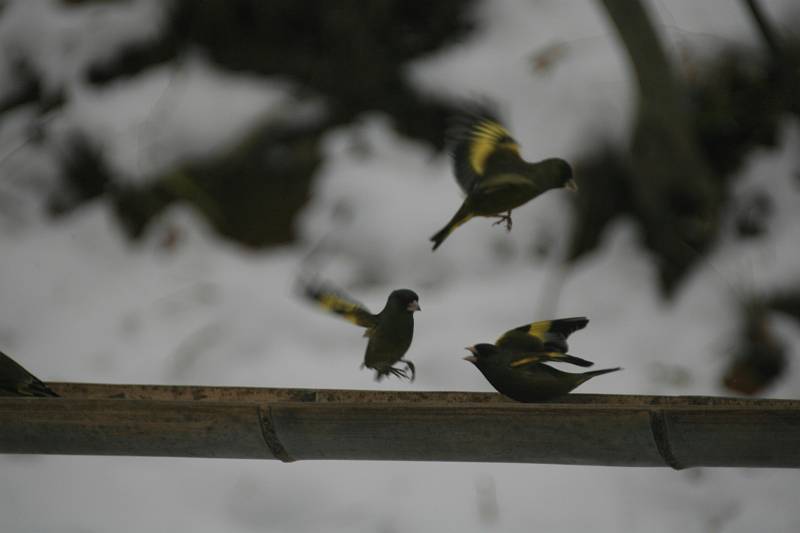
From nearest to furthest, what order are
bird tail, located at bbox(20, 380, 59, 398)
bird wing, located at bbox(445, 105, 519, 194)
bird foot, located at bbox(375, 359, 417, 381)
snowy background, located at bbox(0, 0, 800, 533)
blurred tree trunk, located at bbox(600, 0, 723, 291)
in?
bird wing, located at bbox(445, 105, 519, 194)
bird foot, located at bbox(375, 359, 417, 381)
bird tail, located at bbox(20, 380, 59, 398)
snowy background, located at bbox(0, 0, 800, 533)
blurred tree trunk, located at bbox(600, 0, 723, 291)

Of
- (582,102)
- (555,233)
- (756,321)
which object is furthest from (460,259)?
(756,321)

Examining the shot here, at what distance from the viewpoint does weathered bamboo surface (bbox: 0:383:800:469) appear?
4.37 feet

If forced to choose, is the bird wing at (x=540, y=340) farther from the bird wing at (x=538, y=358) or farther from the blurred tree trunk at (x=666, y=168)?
the blurred tree trunk at (x=666, y=168)

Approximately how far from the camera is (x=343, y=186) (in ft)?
12.0

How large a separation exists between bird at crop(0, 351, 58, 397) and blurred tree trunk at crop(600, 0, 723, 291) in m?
1.95

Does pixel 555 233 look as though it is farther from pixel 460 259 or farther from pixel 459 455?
pixel 459 455

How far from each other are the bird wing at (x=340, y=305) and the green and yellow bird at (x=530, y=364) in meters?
0.15

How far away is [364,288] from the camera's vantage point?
336 cm

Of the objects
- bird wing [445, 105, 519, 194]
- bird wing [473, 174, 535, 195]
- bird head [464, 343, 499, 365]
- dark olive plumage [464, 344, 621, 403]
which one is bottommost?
dark olive plumage [464, 344, 621, 403]

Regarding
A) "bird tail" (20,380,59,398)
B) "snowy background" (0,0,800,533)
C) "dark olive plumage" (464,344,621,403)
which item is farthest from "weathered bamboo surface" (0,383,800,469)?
"snowy background" (0,0,800,533)

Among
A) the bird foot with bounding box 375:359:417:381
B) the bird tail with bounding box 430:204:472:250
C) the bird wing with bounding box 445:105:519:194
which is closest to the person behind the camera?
the bird tail with bounding box 430:204:472:250

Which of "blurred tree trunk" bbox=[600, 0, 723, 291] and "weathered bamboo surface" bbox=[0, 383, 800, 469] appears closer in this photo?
"weathered bamboo surface" bbox=[0, 383, 800, 469]

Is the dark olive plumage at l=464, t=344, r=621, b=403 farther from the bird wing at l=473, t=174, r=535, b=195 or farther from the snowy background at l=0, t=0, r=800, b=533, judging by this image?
the snowy background at l=0, t=0, r=800, b=533

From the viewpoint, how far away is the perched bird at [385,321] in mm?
1381
